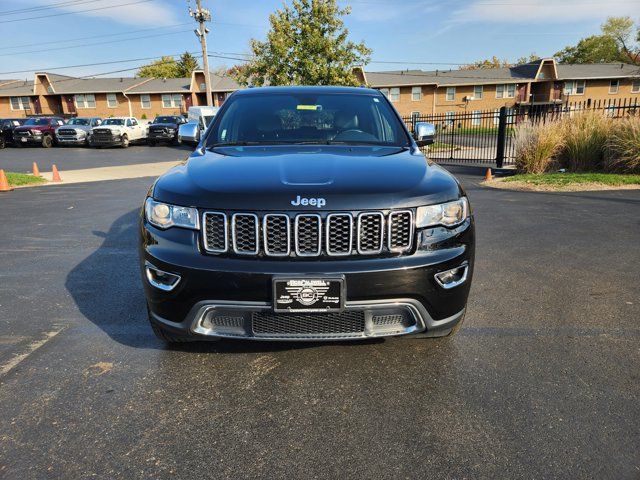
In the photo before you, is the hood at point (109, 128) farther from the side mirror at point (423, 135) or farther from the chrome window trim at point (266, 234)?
the chrome window trim at point (266, 234)

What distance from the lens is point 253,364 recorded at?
3012 millimetres

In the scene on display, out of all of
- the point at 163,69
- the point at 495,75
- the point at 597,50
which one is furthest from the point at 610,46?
the point at 163,69

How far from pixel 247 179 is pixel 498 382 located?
74.8 inches

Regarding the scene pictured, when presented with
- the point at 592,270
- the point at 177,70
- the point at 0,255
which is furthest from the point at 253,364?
the point at 177,70

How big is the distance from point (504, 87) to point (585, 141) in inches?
1691

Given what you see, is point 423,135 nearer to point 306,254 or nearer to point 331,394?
point 306,254

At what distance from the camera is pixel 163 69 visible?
76.9 m

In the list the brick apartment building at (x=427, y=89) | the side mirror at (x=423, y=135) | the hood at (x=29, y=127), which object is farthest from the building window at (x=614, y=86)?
the side mirror at (x=423, y=135)

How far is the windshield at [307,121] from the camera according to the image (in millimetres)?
3758

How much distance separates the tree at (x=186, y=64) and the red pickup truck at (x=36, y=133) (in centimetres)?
5270

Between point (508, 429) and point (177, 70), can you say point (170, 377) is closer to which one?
point (508, 429)

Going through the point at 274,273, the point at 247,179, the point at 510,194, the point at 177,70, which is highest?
the point at 177,70

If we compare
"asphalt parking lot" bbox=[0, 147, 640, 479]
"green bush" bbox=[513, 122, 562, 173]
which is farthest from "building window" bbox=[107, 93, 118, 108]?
"asphalt parking lot" bbox=[0, 147, 640, 479]

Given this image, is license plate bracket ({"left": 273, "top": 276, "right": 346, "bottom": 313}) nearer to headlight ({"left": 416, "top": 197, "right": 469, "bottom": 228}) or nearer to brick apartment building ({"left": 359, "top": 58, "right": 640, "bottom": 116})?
headlight ({"left": 416, "top": 197, "right": 469, "bottom": 228})
